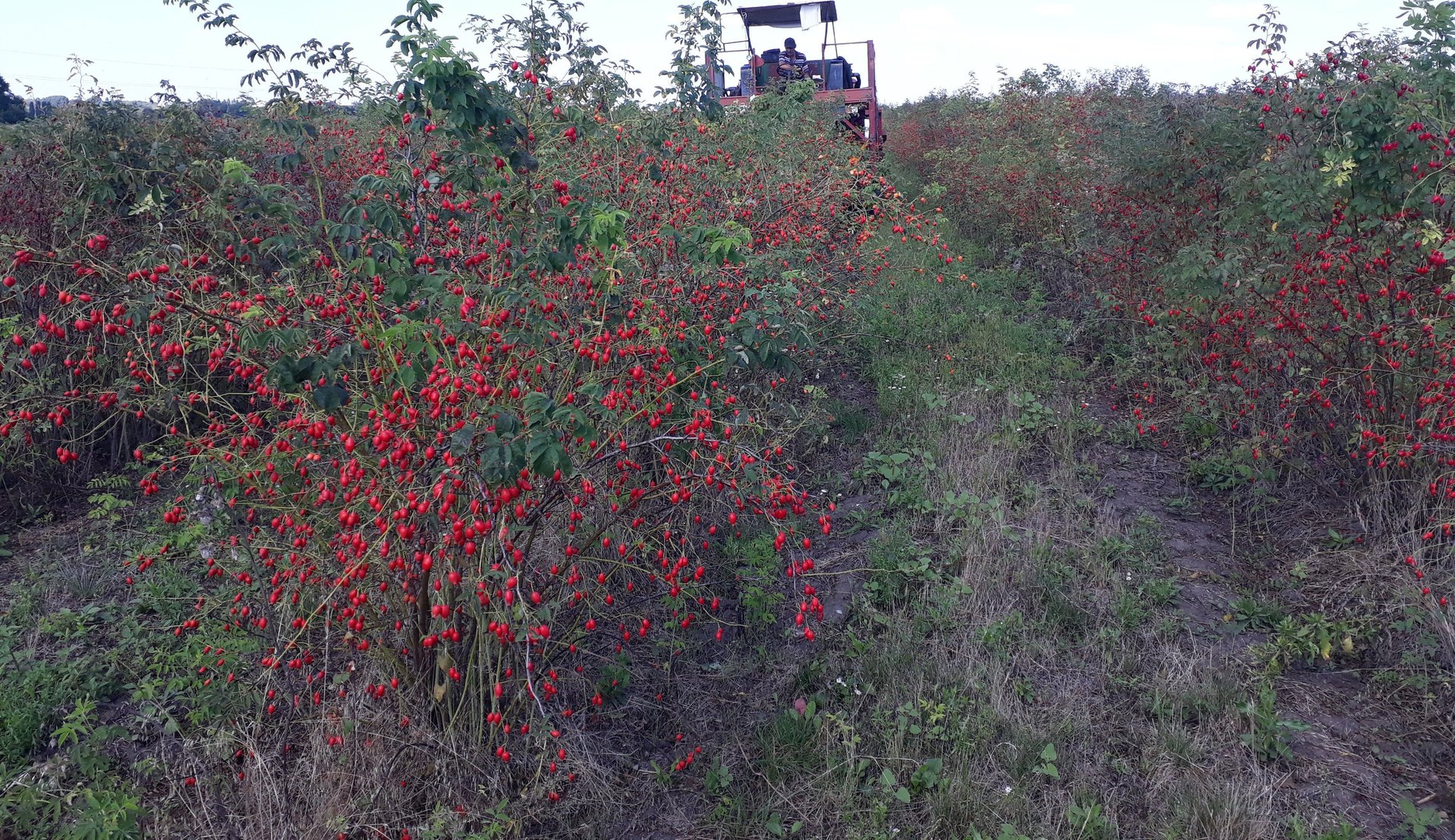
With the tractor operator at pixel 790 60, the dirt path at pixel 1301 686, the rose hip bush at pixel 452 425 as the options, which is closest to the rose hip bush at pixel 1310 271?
the dirt path at pixel 1301 686

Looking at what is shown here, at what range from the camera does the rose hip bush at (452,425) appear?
246 cm

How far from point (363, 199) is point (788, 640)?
2.36m

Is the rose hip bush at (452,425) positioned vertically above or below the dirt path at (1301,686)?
above

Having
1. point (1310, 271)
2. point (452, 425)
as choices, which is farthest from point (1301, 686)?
point (452, 425)

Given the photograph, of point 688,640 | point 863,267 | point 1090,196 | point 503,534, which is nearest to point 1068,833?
point 688,640

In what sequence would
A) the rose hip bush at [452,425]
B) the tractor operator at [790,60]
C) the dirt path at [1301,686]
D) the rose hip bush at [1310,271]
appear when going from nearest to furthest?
the rose hip bush at [452,425] → the dirt path at [1301,686] → the rose hip bush at [1310,271] → the tractor operator at [790,60]

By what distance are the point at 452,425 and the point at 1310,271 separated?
3.99m

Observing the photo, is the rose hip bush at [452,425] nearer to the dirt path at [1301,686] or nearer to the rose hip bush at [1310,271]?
the dirt path at [1301,686]

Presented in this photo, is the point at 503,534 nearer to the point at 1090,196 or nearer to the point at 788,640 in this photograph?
the point at 788,640

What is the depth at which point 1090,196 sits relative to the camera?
730 centimetres

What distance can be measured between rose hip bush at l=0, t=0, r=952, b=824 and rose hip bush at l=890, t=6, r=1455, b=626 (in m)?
2.45

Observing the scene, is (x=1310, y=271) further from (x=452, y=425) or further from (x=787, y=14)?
(x=787, y=14)

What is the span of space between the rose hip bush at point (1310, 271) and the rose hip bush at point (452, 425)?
245 centimetres

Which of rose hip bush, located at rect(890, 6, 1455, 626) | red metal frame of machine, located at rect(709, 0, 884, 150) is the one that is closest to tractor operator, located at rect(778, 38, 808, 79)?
red metal frame of machine, located at rect(709, 0, 884, 150)
